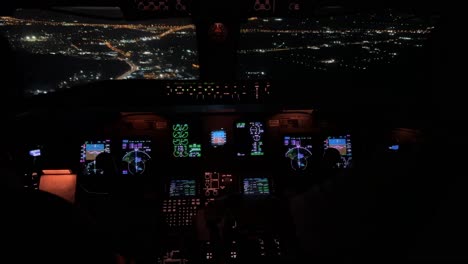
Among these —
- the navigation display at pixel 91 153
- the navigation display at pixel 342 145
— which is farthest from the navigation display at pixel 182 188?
the navigation display at pixel 342 145

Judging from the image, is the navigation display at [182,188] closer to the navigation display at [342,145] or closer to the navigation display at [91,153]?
the navigation display at [91,153]

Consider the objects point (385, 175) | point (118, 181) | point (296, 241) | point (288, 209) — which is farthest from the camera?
point (118, 181)

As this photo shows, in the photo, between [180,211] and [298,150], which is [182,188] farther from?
[298,150]

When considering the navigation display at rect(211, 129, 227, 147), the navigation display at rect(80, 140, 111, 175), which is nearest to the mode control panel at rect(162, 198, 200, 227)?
the navigation display at rect(211, 129, 227, 147)

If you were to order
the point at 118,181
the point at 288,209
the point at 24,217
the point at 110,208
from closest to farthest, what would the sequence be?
the point at 24,217 → the point at 288,209 → the point at 110,208 → the point at 118,181

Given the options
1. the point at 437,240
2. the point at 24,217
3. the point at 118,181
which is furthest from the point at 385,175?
the point at 118,181

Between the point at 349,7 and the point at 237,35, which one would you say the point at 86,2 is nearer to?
the point at 237,35

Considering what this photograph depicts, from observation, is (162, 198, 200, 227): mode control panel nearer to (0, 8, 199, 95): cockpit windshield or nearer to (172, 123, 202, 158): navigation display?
(172, 123, 202, 158): navigation display

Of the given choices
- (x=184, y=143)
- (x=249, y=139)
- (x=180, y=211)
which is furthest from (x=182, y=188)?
(x=249, y=139)
